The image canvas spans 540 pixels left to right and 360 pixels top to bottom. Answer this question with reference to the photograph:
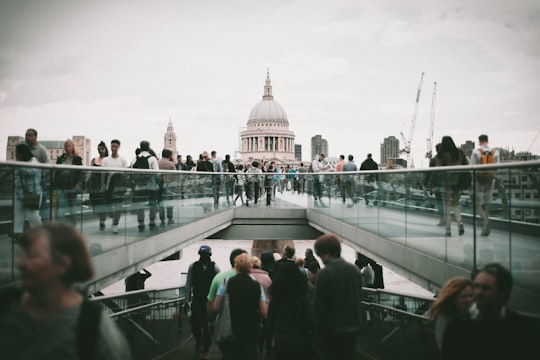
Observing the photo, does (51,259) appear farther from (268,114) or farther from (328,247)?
(268,114)

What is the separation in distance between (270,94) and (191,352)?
18900cm

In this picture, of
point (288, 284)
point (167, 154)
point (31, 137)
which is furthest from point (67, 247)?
point (167, 154)

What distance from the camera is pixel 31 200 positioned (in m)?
7.23

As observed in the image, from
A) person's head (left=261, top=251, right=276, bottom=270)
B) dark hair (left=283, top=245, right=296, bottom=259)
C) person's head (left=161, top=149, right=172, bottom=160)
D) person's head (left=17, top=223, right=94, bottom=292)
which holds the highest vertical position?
person's head (left=161, top=149, right=172, bottom=160)

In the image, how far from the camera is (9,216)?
6699 millimetres

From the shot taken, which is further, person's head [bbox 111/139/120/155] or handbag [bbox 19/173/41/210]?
person's head [bbox 111/139/120/155]

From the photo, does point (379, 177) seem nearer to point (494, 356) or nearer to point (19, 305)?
point (494, 356)

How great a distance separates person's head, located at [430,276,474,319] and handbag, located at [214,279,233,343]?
8.88ft

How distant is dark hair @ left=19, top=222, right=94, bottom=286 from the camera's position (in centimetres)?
323

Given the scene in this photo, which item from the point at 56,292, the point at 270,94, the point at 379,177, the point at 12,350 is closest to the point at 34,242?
the point at 56,292

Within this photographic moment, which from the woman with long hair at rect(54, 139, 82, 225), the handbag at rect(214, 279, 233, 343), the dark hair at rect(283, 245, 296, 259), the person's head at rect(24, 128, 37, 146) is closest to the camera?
the handbag at rect(214, 279, 233, 343)

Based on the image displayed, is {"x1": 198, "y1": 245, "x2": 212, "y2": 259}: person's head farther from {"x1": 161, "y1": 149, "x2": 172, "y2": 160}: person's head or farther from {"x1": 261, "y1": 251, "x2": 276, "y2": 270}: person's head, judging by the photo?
{"x1": 161, "y1": 149, "x2": 172, "y2": 160}: person's head

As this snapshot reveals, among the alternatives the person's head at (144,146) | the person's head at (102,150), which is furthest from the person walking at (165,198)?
the person's head at (102,150)

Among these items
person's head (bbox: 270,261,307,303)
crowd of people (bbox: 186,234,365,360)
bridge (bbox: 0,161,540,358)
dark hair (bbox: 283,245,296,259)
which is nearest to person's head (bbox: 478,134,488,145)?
bridge (bbox: 0,161,540,358)
